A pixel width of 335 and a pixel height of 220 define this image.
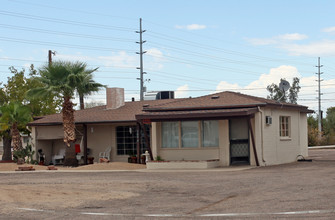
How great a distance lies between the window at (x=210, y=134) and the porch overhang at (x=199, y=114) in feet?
2.09

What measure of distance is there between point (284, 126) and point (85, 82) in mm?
10507

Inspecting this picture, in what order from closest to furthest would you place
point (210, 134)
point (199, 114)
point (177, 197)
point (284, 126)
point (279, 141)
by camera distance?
point (177, 197) → point (199, 114) → point (210, 134) → point (279, 141) → point (284, 126)

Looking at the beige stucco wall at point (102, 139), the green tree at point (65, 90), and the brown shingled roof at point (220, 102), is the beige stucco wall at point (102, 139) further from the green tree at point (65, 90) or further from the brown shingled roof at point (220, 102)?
the brown shingled roof at point (220, 102)

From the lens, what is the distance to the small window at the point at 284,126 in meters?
27.3

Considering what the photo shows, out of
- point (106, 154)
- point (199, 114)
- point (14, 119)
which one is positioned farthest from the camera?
point (14, 119)

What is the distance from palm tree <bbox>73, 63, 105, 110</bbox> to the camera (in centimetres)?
2994

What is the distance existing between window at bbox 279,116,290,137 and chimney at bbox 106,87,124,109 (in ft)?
34.8

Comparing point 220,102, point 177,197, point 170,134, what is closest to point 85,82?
point 170,134

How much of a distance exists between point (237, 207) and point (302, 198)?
1782 mm

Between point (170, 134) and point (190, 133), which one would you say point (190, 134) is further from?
point (170, 134)

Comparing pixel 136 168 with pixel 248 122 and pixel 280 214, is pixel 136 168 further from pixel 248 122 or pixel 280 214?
pixel 280 214

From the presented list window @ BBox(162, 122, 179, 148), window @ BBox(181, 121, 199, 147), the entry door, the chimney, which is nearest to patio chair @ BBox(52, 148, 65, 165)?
the chimney

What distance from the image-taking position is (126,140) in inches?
1232

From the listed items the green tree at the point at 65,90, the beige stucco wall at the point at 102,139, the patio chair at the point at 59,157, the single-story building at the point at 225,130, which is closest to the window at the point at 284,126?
the single-story building at the point at 225,130
